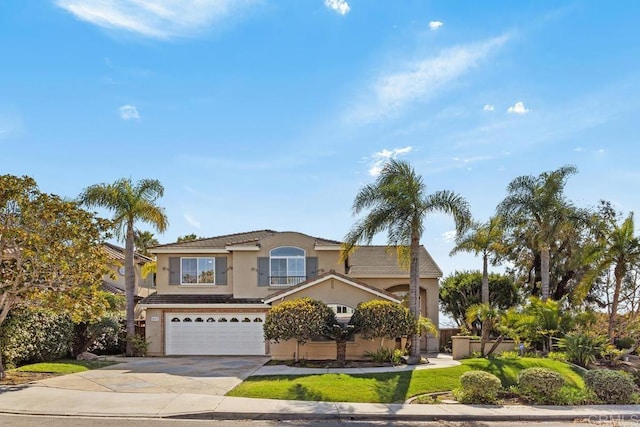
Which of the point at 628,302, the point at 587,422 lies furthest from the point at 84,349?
the point at 628,302

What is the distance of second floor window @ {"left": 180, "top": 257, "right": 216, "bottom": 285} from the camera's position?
90.4 ft

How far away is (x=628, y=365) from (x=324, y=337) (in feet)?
38.0

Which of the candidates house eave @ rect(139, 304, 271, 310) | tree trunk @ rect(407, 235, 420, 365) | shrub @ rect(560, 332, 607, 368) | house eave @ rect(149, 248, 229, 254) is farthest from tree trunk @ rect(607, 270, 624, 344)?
house eave @ rect(149, 248, 229, 254)

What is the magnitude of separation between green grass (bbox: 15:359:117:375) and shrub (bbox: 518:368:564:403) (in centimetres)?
1544

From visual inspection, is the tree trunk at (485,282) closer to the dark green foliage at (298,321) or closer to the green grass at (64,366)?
the dark green foliage at (298,321)

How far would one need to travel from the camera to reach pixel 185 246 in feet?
91.7

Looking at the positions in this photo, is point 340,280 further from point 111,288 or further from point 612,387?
point 111,288

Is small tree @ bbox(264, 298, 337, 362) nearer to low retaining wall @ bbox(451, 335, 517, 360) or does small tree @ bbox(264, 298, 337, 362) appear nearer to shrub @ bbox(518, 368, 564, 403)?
low retaining wall @ bbox(451, 335, 517, 360)

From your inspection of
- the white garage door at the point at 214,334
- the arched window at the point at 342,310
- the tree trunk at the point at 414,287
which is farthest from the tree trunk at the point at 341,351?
the white garage door at the point at 214,334

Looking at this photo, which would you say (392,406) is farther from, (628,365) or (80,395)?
(628,365)

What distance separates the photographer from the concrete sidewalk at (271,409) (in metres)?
12.3

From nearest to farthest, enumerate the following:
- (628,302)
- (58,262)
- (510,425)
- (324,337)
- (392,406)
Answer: (510,425)
(392,406)
(58,262)
(324,337)
(628,302)

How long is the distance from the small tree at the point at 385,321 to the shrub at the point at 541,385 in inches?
238

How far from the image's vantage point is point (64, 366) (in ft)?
64.8
